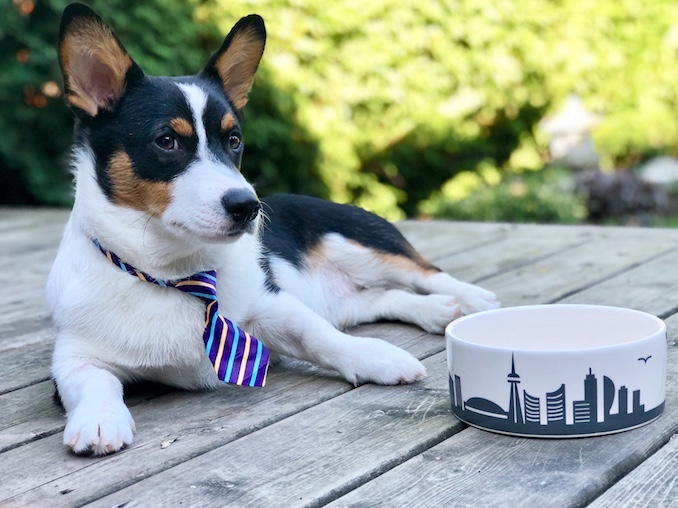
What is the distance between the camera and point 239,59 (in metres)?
2.31

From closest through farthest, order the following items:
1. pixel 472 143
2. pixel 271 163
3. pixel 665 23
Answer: pixel 271 163
pixel 472 143
pixel 665 23

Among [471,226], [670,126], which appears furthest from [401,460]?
[670,126]

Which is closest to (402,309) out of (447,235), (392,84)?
(447,235)

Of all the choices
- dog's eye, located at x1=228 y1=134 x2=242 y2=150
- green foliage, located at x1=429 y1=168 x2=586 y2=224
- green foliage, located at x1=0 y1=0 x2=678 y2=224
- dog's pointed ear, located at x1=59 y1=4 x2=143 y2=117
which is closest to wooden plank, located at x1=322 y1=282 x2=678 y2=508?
dog's eye, located at x1=228 y1=134 x2=242 y2=150

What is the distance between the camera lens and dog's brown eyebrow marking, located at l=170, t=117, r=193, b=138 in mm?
2008

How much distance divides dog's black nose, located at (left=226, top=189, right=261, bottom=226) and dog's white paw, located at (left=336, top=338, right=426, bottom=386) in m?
0.43

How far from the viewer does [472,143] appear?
685 centimetres

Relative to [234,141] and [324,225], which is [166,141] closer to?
[234,141]

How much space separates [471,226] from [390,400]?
2376 millimetres

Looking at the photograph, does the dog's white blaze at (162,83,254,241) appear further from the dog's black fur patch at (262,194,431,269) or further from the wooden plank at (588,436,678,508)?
the wooden plank at (588,436,678,508)

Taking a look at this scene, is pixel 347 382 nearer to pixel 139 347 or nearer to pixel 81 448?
pixel 139 347

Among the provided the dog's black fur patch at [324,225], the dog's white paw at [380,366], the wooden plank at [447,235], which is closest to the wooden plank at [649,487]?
the dog's white paw at [380,366]

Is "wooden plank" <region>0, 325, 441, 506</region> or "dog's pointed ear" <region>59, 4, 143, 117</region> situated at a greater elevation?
"dog's pointed ear" <region>59, 4, 143, 117</region>

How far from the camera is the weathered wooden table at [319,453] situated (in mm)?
1514
